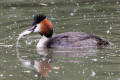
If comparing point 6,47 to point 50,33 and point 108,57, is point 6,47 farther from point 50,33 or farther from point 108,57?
point 108,57

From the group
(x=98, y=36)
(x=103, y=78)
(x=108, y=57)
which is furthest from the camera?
(x=98, y=36)

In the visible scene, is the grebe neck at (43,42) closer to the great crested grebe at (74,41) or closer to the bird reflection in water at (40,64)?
the great crested grebe at (74,41)

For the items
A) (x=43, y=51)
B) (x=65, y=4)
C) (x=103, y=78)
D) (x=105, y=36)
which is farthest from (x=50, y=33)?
(x=65, y=4)

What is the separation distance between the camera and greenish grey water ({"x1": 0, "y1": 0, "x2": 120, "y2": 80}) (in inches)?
426

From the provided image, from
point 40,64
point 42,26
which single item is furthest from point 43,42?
point 40,64

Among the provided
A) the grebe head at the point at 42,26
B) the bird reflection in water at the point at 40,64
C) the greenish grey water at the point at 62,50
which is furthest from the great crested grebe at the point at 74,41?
the bird reflection in water at the point at 40,64

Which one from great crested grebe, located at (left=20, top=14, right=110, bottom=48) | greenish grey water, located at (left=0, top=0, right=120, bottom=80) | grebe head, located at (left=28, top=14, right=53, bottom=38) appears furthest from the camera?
grebe head, located at (left=28, top=14, right=53, bottom=38)

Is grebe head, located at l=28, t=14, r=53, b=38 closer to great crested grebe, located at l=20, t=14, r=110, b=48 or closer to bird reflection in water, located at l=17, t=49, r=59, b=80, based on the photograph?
great crested grebe, located at l=20, t=14, r=110, b=48

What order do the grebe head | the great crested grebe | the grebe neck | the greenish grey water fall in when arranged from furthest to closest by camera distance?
the grebe head → the grebe neck → the great crested grebe → the greenish grey water

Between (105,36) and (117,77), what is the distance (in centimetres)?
460

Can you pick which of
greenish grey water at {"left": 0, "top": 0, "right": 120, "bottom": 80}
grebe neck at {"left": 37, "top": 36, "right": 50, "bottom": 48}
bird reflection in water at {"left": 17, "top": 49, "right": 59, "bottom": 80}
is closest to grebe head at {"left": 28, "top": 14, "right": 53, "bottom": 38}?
grebe neck at {"left": 37, "top": 36, "right": 50, "bottom": 48}

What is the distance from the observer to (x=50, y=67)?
37.6 ft

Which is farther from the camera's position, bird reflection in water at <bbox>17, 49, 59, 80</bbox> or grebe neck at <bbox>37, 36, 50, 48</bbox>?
grebe neck at <bbox>37, 36, 50, 48</bbox>

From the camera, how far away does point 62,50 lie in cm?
1336
